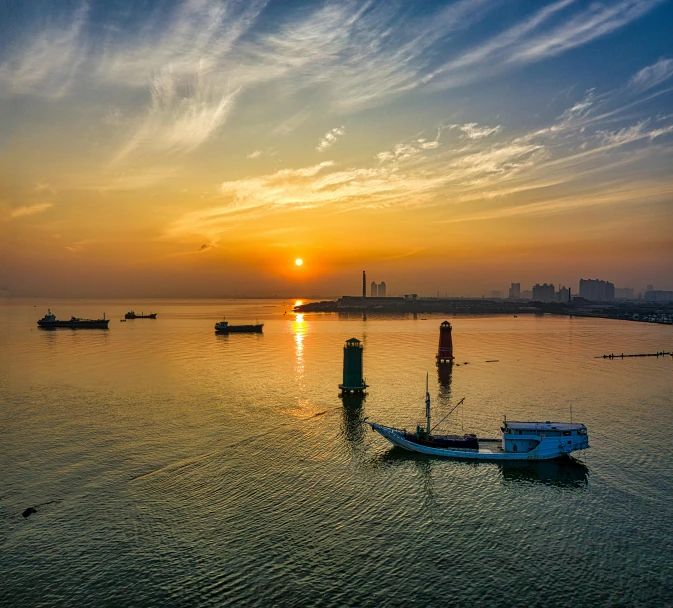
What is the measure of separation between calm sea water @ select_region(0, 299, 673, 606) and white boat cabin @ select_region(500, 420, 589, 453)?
164cm

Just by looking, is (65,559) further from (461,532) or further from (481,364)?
(481,364)

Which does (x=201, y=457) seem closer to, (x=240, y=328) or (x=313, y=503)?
(x=313, y=503)

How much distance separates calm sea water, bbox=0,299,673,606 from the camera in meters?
24.6

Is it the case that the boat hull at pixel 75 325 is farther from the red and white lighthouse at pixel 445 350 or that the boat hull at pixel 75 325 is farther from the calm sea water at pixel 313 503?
the red and white lighthouse at pixel 445 350

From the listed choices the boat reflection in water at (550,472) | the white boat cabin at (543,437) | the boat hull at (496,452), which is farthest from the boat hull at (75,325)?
the boat reflection in water at (550,472)

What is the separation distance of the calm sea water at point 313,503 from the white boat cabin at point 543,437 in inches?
64.5

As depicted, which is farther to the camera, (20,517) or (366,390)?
(366,390)

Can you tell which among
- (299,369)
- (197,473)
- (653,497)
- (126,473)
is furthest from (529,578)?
(299,369)

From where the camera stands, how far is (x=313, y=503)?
33.0 meters

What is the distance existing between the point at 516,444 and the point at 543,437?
2.42 meters

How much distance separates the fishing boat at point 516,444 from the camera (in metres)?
42.1

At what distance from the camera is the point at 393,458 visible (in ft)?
141

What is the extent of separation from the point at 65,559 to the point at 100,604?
192 inches

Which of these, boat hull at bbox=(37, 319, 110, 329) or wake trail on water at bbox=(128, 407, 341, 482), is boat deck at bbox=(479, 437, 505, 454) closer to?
wake trail on water at bbox=(128, 407, 341, 482)
